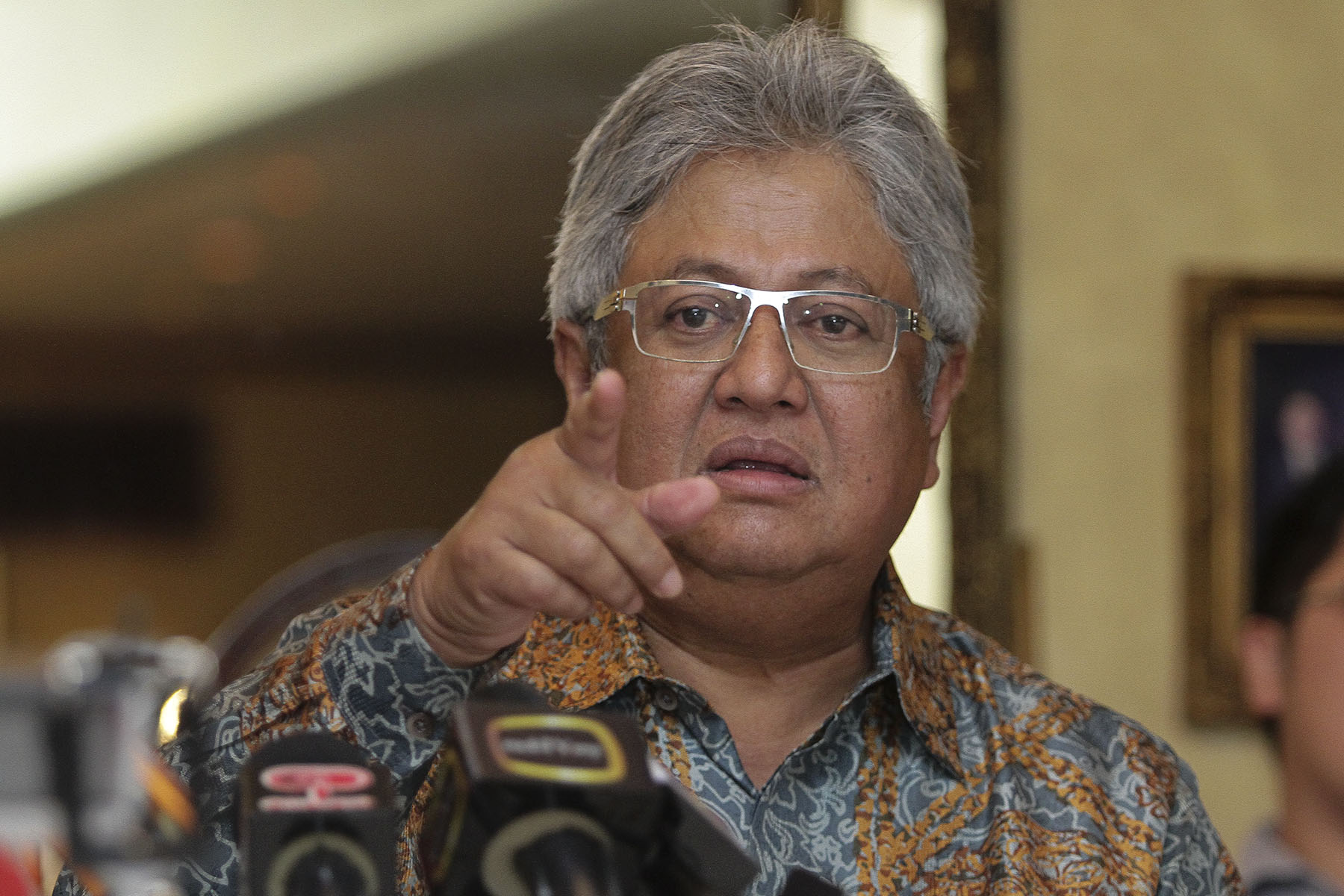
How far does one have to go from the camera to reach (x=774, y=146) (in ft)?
4.83

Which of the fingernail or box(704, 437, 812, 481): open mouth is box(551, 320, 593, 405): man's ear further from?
the fingernail

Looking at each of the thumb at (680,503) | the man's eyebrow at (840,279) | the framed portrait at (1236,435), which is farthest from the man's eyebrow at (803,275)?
the framed portrait at (1236,435)

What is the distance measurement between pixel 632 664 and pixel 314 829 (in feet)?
2.15

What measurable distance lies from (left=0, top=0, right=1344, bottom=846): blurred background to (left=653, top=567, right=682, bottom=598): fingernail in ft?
5.61

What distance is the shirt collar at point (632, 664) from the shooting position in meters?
1.39

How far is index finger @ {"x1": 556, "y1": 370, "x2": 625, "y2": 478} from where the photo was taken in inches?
38.3

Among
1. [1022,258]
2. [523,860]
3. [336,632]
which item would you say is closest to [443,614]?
[336,632]

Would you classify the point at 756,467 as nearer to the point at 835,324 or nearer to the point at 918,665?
the point at 835,324

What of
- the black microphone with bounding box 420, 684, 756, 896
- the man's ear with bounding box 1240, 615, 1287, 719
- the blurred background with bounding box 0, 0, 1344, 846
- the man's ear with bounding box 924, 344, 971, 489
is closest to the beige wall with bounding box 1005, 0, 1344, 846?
the blurred background with bounding box 0, 0, 1344, 846

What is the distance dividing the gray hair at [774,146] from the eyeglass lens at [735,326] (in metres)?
0.09

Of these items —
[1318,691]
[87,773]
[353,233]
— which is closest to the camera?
[87,773]

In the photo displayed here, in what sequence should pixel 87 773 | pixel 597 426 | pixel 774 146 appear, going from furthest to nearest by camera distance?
pixel 774 146, pixel 597 426, pixel 87 773

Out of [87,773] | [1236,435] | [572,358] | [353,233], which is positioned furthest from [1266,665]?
[353,233]

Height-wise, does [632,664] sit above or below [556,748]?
below
